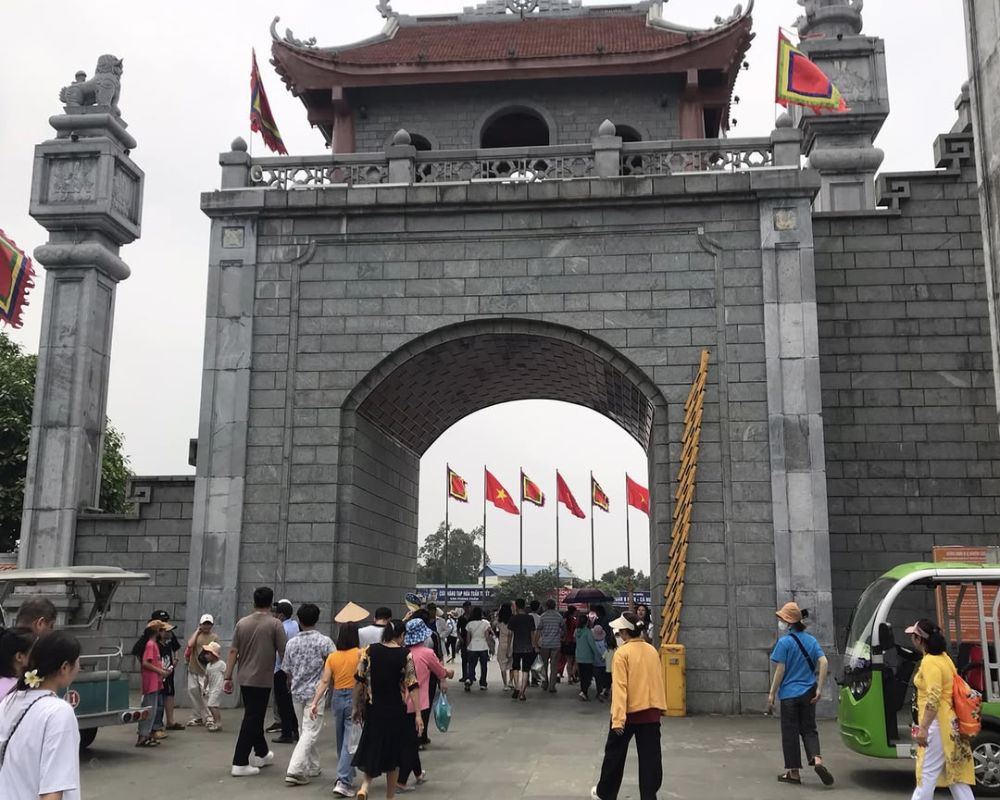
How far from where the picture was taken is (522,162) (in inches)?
597

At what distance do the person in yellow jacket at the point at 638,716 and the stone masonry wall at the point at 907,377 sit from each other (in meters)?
7.91

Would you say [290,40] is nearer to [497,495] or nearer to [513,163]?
[513,163]

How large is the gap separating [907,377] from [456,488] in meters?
25.6

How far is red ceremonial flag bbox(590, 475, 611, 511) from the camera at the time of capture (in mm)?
39438

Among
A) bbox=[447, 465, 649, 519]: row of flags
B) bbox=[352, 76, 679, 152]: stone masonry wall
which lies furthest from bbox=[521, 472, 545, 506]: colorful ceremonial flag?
bbox=[352, 76, 679, 152]: stone masonry wall

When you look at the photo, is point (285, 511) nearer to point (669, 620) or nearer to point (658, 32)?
point (669, 620)

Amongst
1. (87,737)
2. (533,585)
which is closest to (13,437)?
(87,737)

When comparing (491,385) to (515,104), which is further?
(515,104)

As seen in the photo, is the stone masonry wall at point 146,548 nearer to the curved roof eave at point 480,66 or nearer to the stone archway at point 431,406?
the stone archway at point 431,406

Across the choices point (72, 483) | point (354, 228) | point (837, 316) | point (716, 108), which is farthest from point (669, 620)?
point (716, 108)

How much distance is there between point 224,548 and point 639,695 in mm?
8552

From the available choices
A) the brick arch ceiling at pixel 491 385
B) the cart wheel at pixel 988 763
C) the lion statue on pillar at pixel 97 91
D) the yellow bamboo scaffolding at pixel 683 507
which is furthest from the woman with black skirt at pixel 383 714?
the lion statue on pillar at pixel 97 91

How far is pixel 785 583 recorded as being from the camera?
13.1 metres

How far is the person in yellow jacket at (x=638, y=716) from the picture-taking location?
7.13 metres
